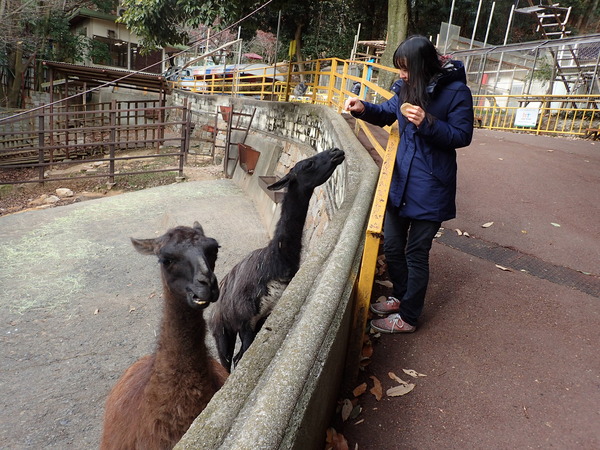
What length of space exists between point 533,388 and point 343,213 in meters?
1.62

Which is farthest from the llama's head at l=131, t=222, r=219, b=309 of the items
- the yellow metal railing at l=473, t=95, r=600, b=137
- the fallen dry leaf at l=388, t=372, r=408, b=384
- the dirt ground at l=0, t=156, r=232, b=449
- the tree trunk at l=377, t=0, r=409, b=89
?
the yellow metal railing at l=473, t=95, r=600, b=137

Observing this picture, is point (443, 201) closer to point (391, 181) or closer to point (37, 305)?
point (391, 181)

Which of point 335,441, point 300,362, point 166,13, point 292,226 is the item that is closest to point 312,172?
point 292,226

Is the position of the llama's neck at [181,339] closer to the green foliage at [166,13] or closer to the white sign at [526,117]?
the green foliage at [166,13]

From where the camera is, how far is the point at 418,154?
8.61 feet

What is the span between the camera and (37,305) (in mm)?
5223

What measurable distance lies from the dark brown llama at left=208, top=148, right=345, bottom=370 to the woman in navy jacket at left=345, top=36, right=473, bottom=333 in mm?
817

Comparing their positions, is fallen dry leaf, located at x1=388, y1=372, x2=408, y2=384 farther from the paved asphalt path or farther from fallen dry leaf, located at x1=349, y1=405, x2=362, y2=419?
fallen dry leaf, located at x1=349, y1=405, x2=362, y2=419

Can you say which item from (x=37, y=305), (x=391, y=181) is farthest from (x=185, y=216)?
(x=391, y=181)

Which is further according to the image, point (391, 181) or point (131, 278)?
point (131, 278)

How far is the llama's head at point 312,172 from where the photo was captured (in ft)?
12.0

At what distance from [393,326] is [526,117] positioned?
1609 centimetres

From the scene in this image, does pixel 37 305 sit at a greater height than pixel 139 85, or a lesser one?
lesser

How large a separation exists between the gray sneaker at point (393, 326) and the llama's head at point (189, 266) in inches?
50.2
